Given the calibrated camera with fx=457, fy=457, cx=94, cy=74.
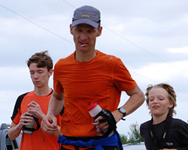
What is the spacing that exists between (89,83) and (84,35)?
464 mm

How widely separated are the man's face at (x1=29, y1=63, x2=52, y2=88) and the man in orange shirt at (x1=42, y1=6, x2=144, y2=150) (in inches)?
65.8

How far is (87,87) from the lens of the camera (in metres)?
4.40

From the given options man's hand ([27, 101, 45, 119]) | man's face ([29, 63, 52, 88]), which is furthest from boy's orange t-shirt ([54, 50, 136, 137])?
man's face ([29, 63, 52, 88])

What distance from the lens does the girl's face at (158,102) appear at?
558cm

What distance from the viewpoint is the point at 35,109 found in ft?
19.0

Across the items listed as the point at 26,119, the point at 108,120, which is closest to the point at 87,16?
the point at 108,120

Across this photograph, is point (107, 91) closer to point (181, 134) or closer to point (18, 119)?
point (181, 134)

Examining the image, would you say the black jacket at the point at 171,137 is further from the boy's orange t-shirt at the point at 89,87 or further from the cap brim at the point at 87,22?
the cap brim at the point at 87,22

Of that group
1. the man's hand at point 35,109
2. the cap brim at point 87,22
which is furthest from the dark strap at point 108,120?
the man's hand at point 35,109

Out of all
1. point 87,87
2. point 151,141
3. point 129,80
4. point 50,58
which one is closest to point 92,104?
point 87,87

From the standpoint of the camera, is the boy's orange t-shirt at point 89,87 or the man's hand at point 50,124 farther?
the man's hand at point 50,124

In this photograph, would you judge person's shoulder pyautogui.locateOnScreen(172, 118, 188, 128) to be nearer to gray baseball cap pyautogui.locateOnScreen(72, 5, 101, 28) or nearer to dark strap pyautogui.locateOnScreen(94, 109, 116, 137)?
dark strap pyautogui.locateOnScreen(94, 109, 116, 137)

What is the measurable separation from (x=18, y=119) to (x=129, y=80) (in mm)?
2289

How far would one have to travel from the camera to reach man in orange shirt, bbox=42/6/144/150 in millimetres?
4391
